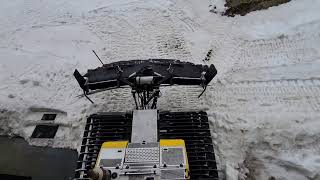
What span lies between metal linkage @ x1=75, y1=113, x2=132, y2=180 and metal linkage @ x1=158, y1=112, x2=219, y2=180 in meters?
0.75

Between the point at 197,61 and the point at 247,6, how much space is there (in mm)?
2718

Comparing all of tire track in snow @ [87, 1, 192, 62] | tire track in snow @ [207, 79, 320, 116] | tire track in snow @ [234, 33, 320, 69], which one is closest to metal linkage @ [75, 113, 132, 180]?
tire track in snow @ [207, 79, 320, 116]

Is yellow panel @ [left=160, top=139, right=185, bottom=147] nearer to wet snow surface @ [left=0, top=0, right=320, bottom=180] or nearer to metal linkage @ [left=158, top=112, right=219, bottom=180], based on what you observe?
metal linkage @ [left=158, top=112, right=219, bottom=180]

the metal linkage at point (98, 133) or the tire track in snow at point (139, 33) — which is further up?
the tire track in snow at point (139, 33)

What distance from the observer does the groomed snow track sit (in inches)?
270

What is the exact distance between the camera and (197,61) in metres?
9.71

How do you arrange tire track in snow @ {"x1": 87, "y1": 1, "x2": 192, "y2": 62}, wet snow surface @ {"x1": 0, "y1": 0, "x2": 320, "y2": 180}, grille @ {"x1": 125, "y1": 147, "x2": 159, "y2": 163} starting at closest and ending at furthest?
grille @ {"x1": 125, "y1": 147, "x2": 159, "y2": 163} < wet snow surface @ {"x1": 0, "y1": 0, "x2": 320, "y2": 180} < tire track in snow @ {"x1": 87, "y1": 1, "x2": 192, "y2": 62}

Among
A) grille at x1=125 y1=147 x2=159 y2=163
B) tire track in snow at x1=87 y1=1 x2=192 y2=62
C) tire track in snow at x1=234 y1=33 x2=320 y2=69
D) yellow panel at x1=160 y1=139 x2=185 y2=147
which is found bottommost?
grille at x1=125 y1=147 x2=159 y2=163

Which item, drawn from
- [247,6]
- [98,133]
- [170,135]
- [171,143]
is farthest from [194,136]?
[247,6]

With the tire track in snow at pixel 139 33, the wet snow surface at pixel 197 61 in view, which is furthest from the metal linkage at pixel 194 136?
the tire track in snow at pixel 139 33

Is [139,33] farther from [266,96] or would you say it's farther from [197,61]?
[266,96]

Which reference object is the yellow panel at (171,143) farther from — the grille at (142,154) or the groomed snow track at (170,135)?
the groomed snow track at (170,135)

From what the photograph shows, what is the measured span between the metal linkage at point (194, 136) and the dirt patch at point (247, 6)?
14.6 ft

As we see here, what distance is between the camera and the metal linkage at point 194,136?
6762 mm
